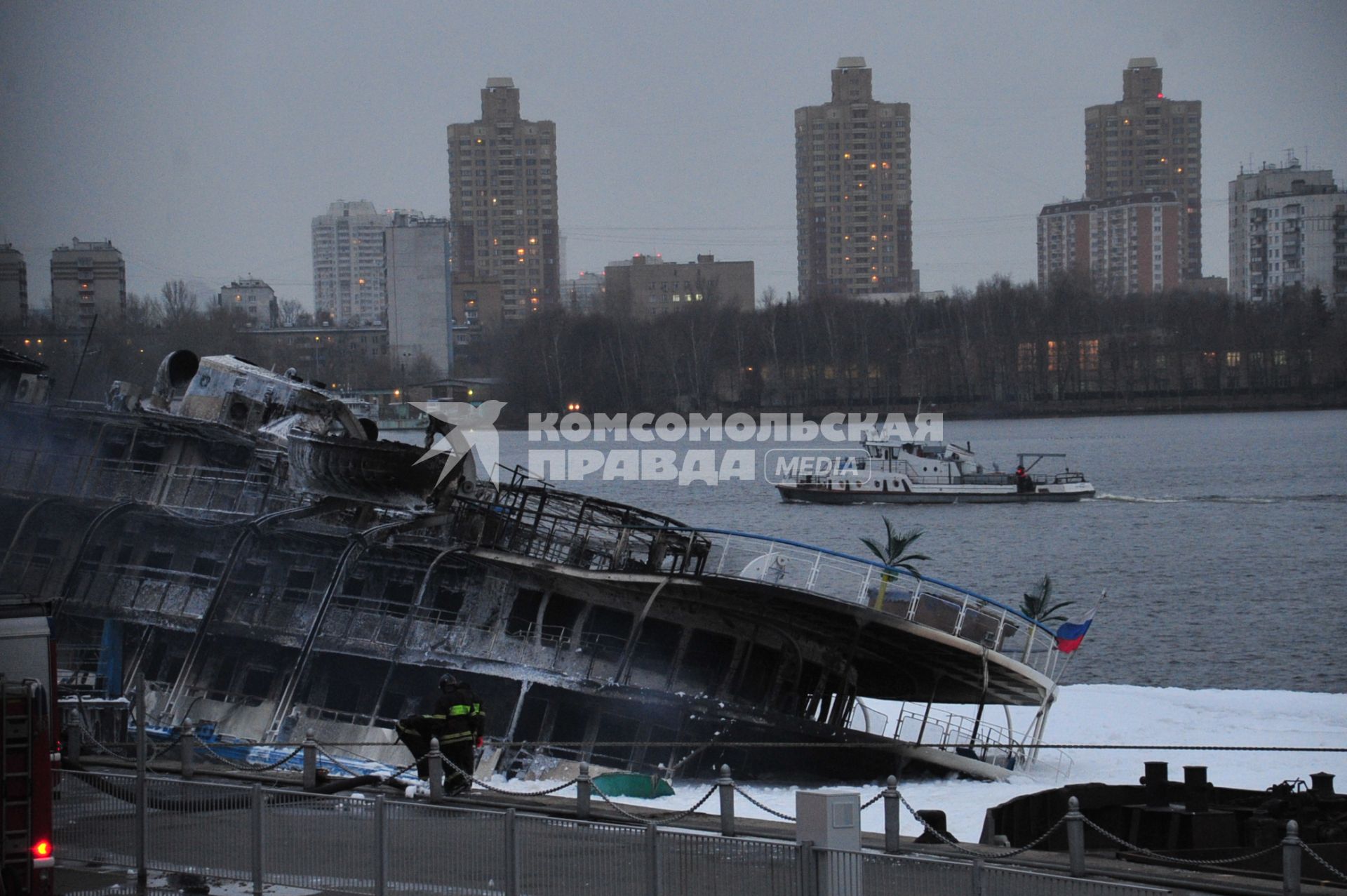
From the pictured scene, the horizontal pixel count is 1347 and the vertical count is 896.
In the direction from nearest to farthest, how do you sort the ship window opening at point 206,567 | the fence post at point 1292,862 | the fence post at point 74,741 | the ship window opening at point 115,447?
the fence post at point 1292,862 < the fence post at point 74,741 < the ship window opening at point 206,567 < the ship window opening at point 115,447

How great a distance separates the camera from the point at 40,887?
38.0ft

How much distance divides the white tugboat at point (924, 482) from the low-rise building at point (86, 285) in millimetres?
46482

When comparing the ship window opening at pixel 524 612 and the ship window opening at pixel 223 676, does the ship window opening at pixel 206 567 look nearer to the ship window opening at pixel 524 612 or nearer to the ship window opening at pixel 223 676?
the ship window opening at pixel 223 676

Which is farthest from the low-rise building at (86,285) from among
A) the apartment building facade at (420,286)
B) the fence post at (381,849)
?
the apartment building facade at (420,286)

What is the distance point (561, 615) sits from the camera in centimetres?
2564

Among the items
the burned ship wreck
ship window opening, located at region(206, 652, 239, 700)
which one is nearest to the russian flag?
the burned ship wreck

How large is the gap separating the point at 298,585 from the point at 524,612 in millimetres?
4485

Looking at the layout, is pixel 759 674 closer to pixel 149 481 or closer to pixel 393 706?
pixel 393 706

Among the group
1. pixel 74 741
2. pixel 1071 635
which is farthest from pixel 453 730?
pixel 1071 635

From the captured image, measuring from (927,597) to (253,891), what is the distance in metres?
14.9

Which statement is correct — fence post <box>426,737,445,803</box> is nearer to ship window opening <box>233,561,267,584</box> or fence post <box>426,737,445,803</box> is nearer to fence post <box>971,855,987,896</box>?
fence post <box>971,855,987,896</box>

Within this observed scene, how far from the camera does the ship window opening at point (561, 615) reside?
83.7 feet

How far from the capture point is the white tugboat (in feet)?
316

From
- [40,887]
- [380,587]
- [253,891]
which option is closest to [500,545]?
[380,587]
